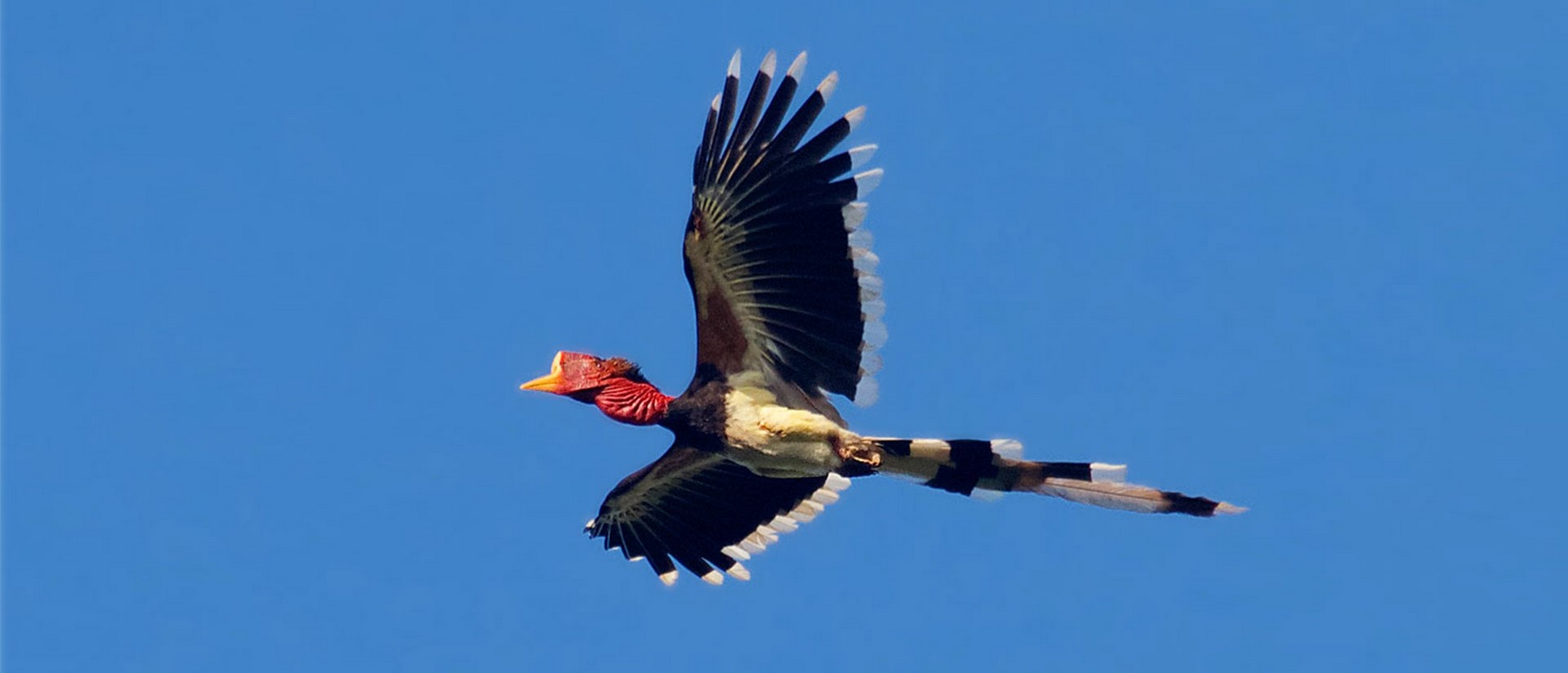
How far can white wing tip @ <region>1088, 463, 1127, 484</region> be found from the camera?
1216 cm

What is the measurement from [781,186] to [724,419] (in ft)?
4.75

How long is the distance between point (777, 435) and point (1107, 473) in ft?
6.14

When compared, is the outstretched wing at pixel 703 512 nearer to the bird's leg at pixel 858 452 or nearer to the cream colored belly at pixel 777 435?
the cream colored belly at pixel 777 435

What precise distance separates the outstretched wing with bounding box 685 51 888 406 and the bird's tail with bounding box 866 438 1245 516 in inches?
17.6

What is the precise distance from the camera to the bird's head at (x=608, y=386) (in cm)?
1285

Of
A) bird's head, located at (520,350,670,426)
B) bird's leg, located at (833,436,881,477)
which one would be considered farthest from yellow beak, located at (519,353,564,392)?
bird's leg, located at (833,436,881,477)

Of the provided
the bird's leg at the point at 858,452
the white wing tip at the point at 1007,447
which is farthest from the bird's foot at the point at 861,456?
the white wing tip at the point at 1007,447

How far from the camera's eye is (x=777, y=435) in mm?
12453

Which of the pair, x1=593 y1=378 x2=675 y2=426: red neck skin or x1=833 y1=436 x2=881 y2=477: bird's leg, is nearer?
x1=833 y1=436 x2=881 y2=477: bird's leg

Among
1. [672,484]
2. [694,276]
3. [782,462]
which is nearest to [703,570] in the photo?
[672,484]

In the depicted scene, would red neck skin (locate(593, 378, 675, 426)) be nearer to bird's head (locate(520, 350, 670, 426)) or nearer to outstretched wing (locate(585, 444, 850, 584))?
bird's head (locate(520, 350, 670, 426))

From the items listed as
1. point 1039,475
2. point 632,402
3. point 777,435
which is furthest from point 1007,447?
point 632,402

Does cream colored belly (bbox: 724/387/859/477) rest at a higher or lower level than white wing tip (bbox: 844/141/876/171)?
lower

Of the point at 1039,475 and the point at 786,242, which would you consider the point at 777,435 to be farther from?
the point at 1039,475
